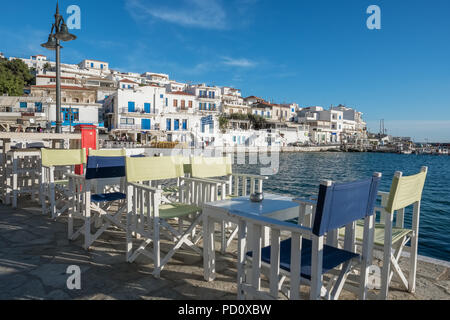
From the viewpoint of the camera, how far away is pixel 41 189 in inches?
Answer: 209

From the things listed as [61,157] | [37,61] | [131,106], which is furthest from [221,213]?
[37,61]

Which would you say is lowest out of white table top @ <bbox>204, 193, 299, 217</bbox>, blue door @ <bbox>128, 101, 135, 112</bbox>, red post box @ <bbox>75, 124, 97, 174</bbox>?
white table top @ <bbox>204, 193, 299, 217</bbox>

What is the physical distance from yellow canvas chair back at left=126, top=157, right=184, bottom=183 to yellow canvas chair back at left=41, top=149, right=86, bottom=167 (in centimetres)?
198

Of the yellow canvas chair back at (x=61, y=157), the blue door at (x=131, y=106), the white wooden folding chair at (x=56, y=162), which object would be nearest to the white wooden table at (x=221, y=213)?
the white wooden folding chair at (x=56, y=162)

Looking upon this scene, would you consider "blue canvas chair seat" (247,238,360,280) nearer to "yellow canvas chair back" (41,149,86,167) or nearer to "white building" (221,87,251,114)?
"yellow canvas chair back" (41,149,86,167)

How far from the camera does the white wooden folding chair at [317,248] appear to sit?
173cm

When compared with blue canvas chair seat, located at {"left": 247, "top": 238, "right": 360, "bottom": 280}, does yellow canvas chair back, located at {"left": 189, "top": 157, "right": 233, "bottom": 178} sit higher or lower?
higher

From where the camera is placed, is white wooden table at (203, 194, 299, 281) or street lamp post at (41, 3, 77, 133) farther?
street lamp post at (41, 3, 77, 133)

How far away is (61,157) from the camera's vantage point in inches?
189

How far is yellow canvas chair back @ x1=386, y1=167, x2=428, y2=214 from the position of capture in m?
2.15

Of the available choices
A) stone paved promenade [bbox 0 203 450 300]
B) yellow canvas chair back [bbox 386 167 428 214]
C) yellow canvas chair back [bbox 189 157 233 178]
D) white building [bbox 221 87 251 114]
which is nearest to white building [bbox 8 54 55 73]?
white building [bbox 221 87 251 114]

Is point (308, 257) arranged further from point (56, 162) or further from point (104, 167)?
point (56, 162)
